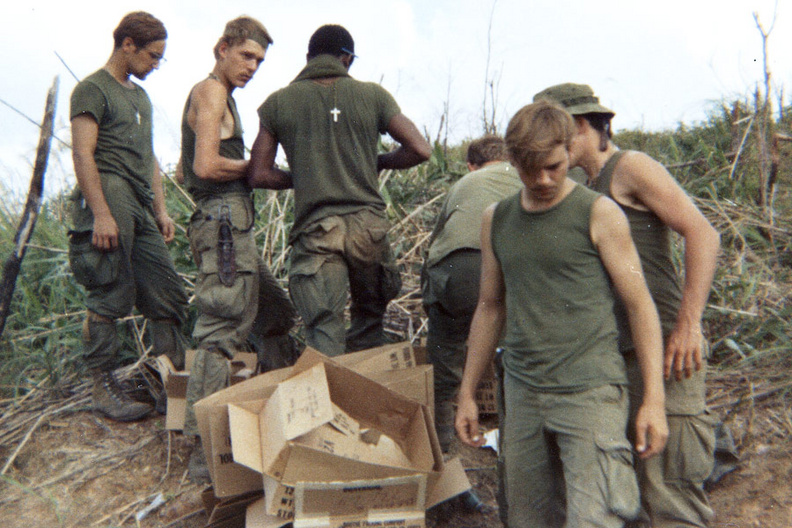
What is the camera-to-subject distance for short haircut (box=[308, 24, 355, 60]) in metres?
3.28

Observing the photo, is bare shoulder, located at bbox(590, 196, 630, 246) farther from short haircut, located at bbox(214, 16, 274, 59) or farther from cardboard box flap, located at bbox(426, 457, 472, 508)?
short haircut, located at bbox(214, 16, 274, 59)

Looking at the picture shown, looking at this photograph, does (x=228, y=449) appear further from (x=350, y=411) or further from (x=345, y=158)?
(x=345, y=158)

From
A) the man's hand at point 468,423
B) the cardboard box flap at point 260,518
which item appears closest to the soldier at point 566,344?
the man's hand at point 468,423

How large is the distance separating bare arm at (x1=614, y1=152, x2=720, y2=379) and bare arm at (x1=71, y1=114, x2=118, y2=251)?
265 cm

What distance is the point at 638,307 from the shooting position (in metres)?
2.02

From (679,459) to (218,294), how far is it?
208 cm

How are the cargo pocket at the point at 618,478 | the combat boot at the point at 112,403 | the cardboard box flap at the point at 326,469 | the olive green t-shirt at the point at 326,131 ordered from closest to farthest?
the cargo pocket at the point at 618,478, the cardboard box flap at the point at 326,469, the olive green t-shirt at the point at 326,131, the combat boot at the point at 112,403

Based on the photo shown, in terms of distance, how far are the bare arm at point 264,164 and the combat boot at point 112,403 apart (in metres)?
1.51

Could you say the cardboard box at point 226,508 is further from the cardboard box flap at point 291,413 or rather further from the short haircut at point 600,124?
the short haircut at point 600,124

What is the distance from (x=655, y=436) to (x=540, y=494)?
0.40 metres

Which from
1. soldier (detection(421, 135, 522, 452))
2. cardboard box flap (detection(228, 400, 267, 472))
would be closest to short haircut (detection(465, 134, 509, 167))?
soldier (detection(421, 135, 522, 452))

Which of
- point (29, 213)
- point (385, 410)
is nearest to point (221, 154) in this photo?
point (29, 213)

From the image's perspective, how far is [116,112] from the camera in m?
3.73

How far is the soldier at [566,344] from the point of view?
1.99m
